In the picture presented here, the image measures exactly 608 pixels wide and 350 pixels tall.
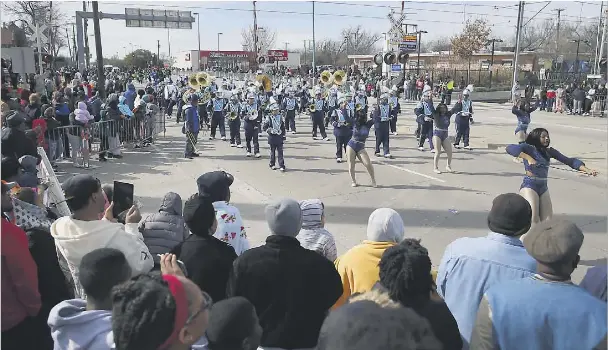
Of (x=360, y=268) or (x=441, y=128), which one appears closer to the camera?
(x=360, y=268)

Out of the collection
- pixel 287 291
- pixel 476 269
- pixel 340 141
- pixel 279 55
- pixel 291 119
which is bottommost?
pixel 340 141

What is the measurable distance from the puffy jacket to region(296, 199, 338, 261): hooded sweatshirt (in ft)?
3.17

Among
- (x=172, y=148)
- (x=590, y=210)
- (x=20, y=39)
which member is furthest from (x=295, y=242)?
(x=20, y=39)

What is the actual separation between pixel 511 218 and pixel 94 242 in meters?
2.50

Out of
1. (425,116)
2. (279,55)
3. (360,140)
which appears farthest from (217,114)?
(279,55)

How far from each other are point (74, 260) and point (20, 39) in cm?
4097

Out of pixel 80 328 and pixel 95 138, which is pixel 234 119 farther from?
pixel 80 328

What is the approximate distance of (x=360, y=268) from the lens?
3.39m

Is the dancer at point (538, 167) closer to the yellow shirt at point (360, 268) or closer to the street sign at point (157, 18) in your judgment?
the yellow shirt at point (360, 268)

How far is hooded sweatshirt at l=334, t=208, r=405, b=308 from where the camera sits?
3357 millimetres

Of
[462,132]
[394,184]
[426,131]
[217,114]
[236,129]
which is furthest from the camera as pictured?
[217,114]

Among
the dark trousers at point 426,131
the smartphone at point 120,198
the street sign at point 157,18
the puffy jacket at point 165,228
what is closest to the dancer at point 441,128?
the dark trousers at point 426,131

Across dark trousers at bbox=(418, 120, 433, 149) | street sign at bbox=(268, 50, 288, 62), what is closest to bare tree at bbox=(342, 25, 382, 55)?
street sign at bbox=(268, 50, 288, 62)

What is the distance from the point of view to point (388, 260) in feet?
8.51
